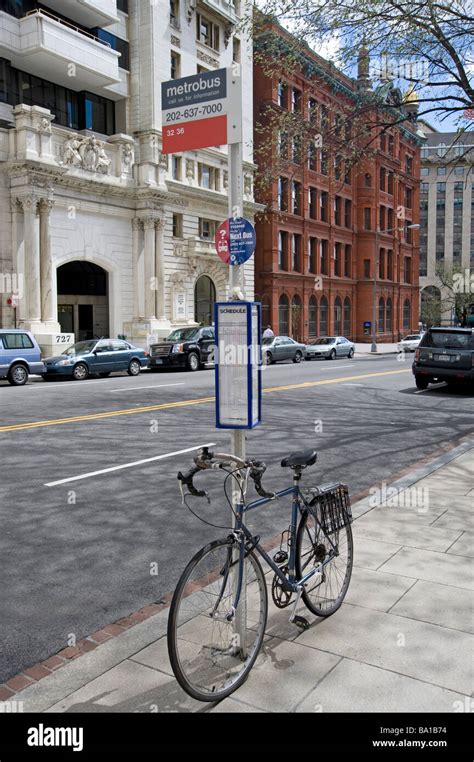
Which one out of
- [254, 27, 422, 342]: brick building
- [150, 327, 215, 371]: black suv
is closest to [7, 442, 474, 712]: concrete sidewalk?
[150, 327, 215, 371]: black suv

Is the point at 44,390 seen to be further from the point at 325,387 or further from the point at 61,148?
the point at 61,148

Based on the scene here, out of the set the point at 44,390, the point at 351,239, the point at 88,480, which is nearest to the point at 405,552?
the point at 88,480

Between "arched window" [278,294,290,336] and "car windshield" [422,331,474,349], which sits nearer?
"car windshield" [422,331,474,349]

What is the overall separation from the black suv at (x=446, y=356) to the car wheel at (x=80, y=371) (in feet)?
38.9

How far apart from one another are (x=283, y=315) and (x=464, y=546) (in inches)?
1800

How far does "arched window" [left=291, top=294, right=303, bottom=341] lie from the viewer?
168ft

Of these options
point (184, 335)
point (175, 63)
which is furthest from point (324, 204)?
point (184, 335)

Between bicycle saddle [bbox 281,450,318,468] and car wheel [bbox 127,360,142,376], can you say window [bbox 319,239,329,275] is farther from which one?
bicycle saddle [bbox 281,450,318,468]

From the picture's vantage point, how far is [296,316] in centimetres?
5156

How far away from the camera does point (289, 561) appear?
425 centimetres

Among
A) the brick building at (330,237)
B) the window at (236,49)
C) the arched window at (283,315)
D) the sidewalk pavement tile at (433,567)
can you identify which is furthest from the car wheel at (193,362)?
the window at (236,49)

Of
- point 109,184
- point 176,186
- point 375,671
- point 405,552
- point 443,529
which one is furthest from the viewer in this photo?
point 176,186

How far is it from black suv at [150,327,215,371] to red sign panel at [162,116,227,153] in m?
23.6

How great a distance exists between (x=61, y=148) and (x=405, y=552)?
31430 mm
